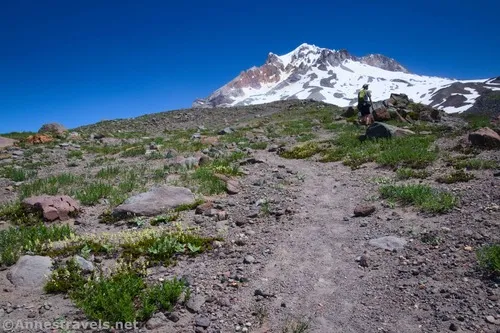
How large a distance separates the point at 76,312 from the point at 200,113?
45.3 meters

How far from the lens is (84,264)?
633 cm

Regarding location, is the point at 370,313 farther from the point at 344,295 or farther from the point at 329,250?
the point at 329,250

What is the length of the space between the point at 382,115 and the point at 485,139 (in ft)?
43.3

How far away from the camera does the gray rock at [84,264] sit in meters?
6.25

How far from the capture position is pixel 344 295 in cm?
568

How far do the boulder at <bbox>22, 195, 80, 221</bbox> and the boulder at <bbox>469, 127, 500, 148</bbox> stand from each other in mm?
15764

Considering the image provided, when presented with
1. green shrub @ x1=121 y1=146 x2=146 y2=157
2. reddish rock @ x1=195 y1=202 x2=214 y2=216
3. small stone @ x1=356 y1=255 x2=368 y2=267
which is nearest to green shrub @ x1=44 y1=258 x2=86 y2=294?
reddish rock @ x1=195 y1=202 x2=214 y2=216

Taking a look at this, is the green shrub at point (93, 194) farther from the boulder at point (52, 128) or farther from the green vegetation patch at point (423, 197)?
the boulder at point (52, 128)

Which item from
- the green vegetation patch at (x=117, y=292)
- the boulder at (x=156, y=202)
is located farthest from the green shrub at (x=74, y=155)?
the green vegetation patch at (x=117, y=292)

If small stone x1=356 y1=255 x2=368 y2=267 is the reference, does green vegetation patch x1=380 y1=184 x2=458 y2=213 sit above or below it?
above

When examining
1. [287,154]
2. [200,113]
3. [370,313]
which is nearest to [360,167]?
[287,154]

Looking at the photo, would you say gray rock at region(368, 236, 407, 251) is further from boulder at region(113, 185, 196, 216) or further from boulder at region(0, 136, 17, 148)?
boulder at region(0, 136, 17, 148)

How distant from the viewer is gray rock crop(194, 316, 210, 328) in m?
5.00

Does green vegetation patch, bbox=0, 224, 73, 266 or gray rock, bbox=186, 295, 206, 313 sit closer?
gray rock, bbox=186, 295, 206, 313
